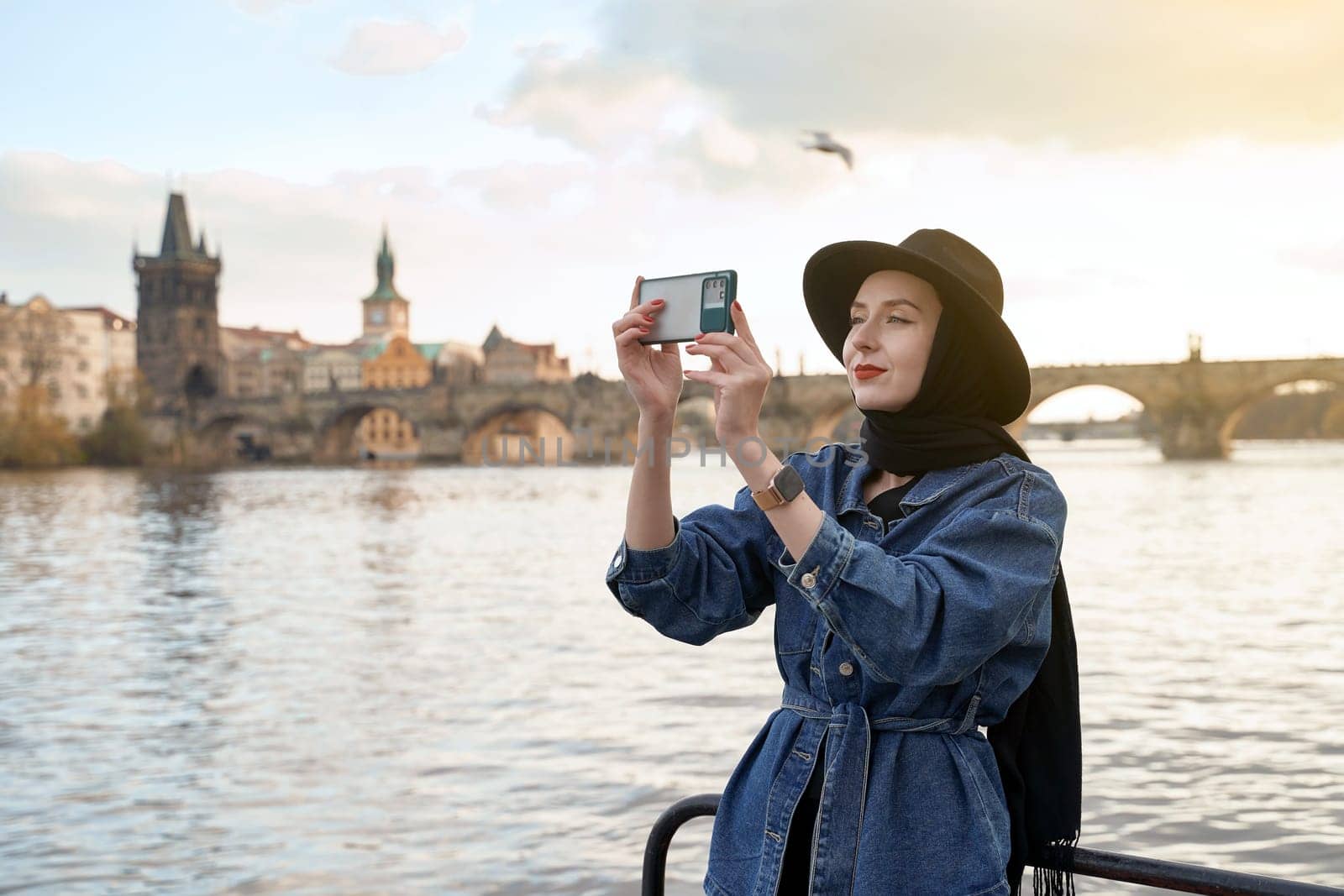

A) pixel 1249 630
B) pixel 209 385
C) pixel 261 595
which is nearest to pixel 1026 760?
pixel 1249 630

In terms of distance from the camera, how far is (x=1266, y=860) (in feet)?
17.5

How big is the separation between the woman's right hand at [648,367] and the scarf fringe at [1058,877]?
64 cm

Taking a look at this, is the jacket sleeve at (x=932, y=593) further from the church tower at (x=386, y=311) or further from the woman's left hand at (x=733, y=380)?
the church tower at (x=386, y=311)

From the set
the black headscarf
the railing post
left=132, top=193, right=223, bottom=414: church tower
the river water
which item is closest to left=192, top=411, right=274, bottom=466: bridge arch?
left=132, top=193, right=223, bottom=414: church tower

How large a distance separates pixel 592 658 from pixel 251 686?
2355 mm

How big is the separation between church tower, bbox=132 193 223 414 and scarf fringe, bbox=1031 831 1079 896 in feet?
290

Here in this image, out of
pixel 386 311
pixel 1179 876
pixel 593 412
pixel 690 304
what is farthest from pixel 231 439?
pixel 1179 876

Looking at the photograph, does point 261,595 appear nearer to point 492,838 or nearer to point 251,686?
point 251,686

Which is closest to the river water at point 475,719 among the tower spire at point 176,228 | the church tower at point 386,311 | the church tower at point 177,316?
the church tower at point 177,316

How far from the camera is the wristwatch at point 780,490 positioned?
1.32 m

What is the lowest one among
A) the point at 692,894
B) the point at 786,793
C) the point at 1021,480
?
the point at 692,894

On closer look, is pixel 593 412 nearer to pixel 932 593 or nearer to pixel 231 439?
pixel 231 439

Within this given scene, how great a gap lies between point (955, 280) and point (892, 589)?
354 mm

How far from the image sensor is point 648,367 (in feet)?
5.02
